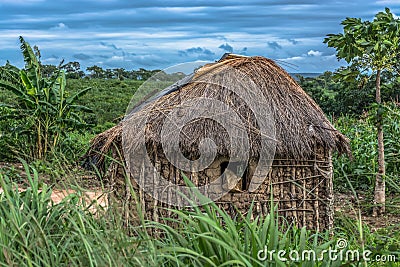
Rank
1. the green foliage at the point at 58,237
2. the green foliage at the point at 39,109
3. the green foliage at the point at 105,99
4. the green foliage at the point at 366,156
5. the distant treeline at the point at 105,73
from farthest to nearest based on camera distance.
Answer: the distant treeline at the point at 105,73
the green foliage at the point at 105,99
the green foliage at the point at 39,109
the green foliage at the point at 366,156
the green foliage at the point at 58,237

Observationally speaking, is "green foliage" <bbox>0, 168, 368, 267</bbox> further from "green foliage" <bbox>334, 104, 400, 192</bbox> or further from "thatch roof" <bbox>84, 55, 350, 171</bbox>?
"green foliage" <bbox>334, 104, 400, 192</bbox>

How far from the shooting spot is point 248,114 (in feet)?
23.0

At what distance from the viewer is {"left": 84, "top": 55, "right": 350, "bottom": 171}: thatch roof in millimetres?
6805

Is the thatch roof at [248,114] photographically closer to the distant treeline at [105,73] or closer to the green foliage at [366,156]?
the green foliage at [366,156]

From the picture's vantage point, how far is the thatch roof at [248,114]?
680 cm

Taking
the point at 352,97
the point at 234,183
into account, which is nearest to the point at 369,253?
the point at 234,183

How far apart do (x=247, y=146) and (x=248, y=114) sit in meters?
0.42

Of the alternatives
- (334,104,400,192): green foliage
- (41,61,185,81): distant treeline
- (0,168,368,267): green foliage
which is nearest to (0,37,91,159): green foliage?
(334,104,400,192): green foliage

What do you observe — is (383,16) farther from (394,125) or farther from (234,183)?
(394,125)

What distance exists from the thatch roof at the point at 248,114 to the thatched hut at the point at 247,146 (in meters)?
0.01

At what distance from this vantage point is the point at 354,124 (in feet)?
44.1

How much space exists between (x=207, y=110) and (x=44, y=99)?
5585 mm

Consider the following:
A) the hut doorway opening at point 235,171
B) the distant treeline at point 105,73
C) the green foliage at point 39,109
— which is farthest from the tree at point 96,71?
the hut doorway opening at point 235,171

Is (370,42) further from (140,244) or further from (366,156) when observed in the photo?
(140,244)
